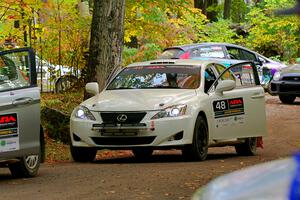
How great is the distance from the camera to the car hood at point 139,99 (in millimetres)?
11453

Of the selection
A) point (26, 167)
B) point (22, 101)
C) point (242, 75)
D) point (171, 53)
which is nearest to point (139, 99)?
point (26, 167)

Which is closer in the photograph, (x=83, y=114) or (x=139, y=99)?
(x=139, y=99)

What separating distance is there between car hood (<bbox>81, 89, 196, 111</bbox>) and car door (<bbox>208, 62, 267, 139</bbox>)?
0.65 meters

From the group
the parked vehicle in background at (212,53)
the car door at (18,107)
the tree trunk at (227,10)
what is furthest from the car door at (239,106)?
the tree trunk at (227,10)

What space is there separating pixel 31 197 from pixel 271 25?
28.5 metres

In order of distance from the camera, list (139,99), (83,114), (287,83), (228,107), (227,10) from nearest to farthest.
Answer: (139,99) < (83,114) < (228,107) < (287,83) < (227,10)

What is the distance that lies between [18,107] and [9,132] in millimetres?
309

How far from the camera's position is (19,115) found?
952cm

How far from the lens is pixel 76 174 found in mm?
10195

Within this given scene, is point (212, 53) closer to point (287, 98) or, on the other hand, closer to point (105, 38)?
point (287, 98)

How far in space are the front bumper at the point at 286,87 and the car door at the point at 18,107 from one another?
570 inches

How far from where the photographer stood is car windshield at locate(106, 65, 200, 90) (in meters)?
12.4

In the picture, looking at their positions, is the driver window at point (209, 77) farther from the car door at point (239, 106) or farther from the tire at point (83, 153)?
the tire at point (83, 153)

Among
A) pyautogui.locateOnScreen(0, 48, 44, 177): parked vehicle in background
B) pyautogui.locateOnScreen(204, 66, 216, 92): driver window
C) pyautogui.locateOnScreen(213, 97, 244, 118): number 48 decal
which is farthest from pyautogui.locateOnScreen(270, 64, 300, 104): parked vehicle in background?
pyautogui.locateOnScreen(0, 48, 44, 177): parked vehicle in background
